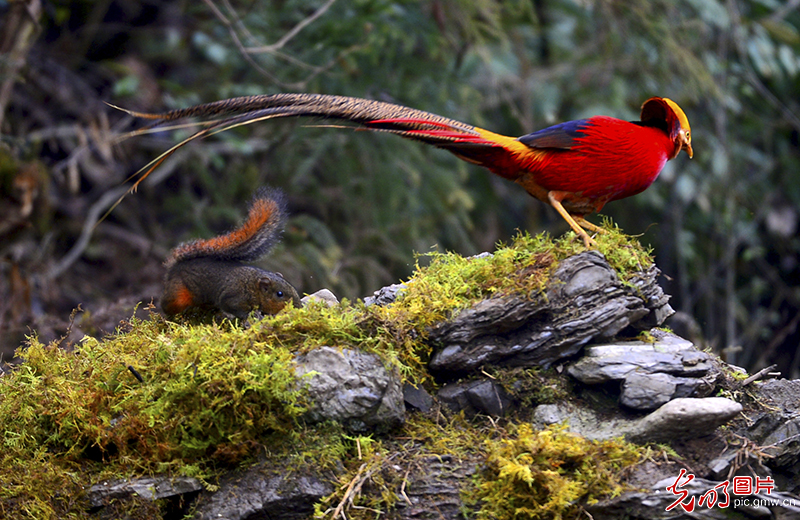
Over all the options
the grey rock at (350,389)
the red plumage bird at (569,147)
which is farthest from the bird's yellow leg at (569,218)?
the grey rock at (350,389)

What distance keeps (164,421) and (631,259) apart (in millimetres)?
2223

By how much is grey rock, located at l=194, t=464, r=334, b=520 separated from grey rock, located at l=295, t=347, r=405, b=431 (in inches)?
10.2

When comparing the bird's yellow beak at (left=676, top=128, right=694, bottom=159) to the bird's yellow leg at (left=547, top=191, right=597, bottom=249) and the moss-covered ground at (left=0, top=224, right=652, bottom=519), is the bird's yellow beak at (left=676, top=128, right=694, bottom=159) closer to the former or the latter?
the bird's yellow leg at (left=547, top=191, right=597, bottom=249)

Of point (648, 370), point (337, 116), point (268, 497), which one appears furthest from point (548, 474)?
point (337, 116)

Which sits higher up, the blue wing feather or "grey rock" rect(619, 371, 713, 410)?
the blue wing feather

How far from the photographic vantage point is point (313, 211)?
7660 mm

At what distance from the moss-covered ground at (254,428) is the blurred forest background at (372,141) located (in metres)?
1.86

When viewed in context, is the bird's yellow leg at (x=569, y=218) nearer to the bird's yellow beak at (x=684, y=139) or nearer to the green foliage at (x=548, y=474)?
the bird's yellow beak at (x=684, y=139)

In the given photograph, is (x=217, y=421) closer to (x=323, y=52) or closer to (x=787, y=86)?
(x=323, y=52)

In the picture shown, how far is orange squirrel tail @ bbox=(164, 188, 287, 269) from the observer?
3783 mm

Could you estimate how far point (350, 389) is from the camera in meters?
2.79

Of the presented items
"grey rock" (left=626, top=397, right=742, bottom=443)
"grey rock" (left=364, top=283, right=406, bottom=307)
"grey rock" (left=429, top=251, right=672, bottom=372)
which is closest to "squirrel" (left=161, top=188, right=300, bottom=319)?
"grey rock" (left=364, top=283, right=406, bottom=307)

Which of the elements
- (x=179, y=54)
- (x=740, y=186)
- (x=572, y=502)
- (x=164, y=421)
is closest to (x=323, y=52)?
(x=179, y=54)

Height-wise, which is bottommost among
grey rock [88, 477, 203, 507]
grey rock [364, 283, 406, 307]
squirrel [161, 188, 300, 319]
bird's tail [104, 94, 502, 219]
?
grey rock [88, 477, 203, 507]
